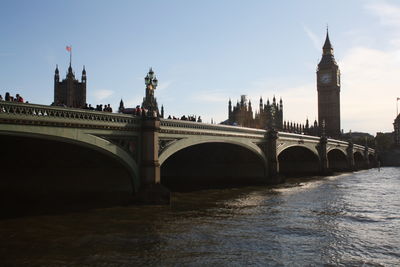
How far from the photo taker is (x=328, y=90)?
637ft

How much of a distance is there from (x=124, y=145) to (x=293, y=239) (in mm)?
13408

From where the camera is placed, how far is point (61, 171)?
31625 millimetres

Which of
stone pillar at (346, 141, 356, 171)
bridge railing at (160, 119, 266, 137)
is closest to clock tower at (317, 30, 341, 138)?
stone pillar at (346, 141, 356, 171)

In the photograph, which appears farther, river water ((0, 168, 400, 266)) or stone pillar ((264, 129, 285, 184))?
stone pillar ((264, 129, 285, 184))

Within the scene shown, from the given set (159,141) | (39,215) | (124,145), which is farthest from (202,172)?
(39,215)

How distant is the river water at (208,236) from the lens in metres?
15.4

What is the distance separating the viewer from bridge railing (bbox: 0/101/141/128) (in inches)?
787

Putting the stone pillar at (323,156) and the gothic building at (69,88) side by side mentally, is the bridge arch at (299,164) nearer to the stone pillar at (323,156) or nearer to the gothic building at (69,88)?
the stone pillar at (323,156)

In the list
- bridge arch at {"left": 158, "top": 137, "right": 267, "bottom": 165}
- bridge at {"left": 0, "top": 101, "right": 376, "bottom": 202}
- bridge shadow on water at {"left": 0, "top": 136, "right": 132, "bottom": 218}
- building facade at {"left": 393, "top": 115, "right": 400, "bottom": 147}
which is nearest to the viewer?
bridge at {"left": 0, "top": 101, "right": 376, "bottom": 202}

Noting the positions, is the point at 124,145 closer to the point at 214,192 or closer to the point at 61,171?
the point at 61,171

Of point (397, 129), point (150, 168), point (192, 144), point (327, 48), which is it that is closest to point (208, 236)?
point (150, 168)

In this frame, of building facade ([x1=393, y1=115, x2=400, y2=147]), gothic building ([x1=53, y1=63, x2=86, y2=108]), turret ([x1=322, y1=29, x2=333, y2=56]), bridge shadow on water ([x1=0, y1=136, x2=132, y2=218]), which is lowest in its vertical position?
bridge shadow on water ([x1=0, y1=136, x2=132, y2=218])

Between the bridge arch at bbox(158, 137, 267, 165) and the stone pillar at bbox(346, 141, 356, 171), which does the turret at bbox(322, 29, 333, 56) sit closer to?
the stone pillar at bbox(346, 141, 356, 171)

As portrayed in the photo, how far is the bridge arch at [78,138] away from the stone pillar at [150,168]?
56 centimetres
